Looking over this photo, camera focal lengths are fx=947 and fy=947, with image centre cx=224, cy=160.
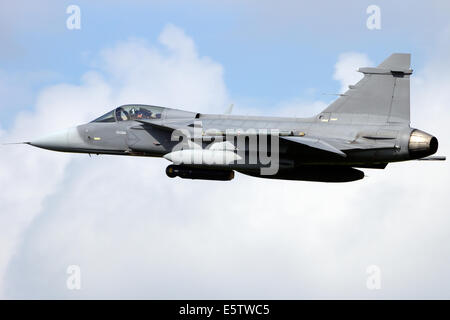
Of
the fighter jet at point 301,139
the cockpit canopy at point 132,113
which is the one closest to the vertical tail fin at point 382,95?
the fighter jet at point 301,139

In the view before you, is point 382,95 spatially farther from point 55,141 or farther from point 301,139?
point 55,141

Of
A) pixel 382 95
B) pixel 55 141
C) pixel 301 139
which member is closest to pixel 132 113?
pixel 55 141

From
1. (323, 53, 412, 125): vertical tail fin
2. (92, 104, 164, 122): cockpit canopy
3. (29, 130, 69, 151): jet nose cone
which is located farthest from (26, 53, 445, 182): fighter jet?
(29, 130, 69, 151): jet nose cone

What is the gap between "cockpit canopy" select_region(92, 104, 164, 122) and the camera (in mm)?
27406

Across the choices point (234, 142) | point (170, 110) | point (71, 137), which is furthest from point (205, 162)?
point (71, 137)

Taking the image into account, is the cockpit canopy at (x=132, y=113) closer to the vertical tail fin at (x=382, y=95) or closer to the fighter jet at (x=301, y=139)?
the fighter jet at (x=301, y=139)

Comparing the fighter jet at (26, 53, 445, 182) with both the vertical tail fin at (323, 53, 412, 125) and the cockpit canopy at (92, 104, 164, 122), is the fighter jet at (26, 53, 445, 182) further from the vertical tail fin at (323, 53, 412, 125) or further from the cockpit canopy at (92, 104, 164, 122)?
the cockpit canopy at (92, 104, 164, 122)

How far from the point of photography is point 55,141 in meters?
27.8

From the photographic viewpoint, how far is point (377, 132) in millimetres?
24766

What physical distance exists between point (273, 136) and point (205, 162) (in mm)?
1932

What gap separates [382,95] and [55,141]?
956 centimetres

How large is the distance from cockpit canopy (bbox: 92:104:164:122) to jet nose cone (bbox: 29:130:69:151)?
111 cm

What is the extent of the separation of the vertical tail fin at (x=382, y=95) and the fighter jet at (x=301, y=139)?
3cm

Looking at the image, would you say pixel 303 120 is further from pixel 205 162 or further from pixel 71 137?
pixel 71 137
